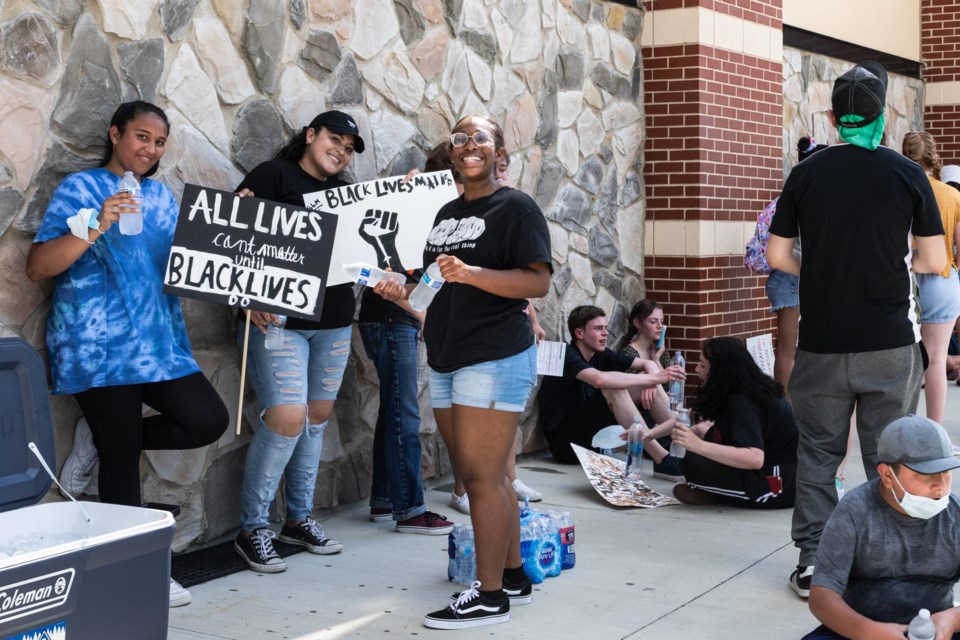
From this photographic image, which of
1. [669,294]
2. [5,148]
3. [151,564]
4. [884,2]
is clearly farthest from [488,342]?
[884,2]

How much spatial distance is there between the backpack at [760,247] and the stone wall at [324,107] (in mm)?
824

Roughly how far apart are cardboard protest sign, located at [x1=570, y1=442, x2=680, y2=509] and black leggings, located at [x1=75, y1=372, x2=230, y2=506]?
2.52 metres

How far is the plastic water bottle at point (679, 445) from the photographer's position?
661 cm

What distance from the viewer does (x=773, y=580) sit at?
17.5ft

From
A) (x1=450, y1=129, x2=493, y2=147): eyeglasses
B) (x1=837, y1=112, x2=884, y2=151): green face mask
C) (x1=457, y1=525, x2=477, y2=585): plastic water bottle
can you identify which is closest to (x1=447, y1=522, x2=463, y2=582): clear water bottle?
(x1=457, y1=525, x2=477, y2=585): plastic water bottle

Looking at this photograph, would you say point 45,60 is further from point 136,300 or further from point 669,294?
point 669,294

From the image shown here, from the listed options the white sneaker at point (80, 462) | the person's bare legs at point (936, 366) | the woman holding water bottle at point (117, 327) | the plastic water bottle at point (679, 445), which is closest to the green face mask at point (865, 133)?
the plastic water bottle at point (679, 445)

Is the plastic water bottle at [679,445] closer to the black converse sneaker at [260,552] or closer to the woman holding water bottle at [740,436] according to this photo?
the woman holding water bottle at [740,436]

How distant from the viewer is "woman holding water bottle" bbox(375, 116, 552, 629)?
459 centimetres

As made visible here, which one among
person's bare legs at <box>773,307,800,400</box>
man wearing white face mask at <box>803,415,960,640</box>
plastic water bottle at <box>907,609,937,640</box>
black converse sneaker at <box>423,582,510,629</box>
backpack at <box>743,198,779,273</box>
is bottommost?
black converse sneaker at <box>423,582,510,629</box>

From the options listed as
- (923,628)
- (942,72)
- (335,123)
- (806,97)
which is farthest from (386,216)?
(942,72)

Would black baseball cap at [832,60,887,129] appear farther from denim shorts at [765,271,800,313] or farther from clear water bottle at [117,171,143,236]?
denim shorts at [765,271,800,313]

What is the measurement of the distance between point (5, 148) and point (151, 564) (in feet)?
6.41

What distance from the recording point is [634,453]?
716cm
